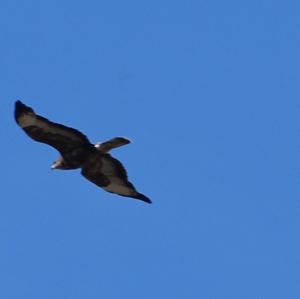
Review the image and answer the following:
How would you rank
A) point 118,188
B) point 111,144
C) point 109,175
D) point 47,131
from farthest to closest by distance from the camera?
point 118,188
point 109,175
point 47,131
point 111,144

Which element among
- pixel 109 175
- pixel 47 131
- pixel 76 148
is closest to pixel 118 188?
pixel 109 175

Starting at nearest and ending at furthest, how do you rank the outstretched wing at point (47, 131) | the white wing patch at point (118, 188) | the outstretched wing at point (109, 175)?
the outstretched wing at point (47, 131), the outstretched wing at point (109, 175), the white wing patch at point (118, 188)

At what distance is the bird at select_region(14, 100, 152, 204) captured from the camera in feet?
236

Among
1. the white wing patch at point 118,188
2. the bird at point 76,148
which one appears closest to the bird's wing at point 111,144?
the bird at point 76,148

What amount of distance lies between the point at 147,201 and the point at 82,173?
55.3 inches

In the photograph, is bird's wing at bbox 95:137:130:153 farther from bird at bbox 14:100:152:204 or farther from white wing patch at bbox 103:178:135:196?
white wing patch at bbox 103:178:135:196

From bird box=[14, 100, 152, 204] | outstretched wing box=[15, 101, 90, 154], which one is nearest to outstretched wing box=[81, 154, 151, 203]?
bird box=[14, 100, 152, 204]

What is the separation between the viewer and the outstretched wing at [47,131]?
71812 millimetres

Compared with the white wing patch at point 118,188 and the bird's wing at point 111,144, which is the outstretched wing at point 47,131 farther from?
the white wing patch at point 118,188

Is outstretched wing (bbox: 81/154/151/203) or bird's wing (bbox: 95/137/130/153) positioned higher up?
outstretched wing (bbox: 81/154/151/203)

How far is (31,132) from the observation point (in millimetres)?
72188

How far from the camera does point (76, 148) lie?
72375 mm

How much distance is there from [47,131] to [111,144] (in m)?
1.21

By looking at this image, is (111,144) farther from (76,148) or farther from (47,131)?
(47,131)
